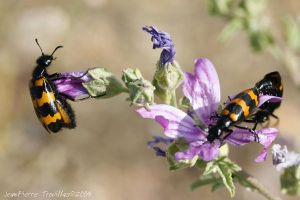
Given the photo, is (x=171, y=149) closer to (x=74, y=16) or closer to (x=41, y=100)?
(x=41, y=100)

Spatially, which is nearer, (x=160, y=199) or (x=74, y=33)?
(x=160, y=199)

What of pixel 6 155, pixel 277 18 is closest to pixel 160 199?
pixel 6 155

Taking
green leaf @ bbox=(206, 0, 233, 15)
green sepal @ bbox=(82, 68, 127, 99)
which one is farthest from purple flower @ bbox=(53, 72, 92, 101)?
green leaf @ bbox=(206, 0, 233, 15)

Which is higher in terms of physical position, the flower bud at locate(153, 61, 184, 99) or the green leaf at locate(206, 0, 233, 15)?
the green leaf at locate(206, 0, 233, 15)

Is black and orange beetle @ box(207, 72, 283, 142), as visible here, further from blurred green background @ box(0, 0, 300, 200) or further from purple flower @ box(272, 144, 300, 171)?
blurred green background @ box(0, 0, 300, 200)

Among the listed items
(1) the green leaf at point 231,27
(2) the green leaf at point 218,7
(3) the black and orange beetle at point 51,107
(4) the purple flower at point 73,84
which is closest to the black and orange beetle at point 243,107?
(4) the purple flower at point 73,84

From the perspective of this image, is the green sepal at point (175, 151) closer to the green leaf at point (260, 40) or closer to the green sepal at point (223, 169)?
the green sepal at point (223, 169)
